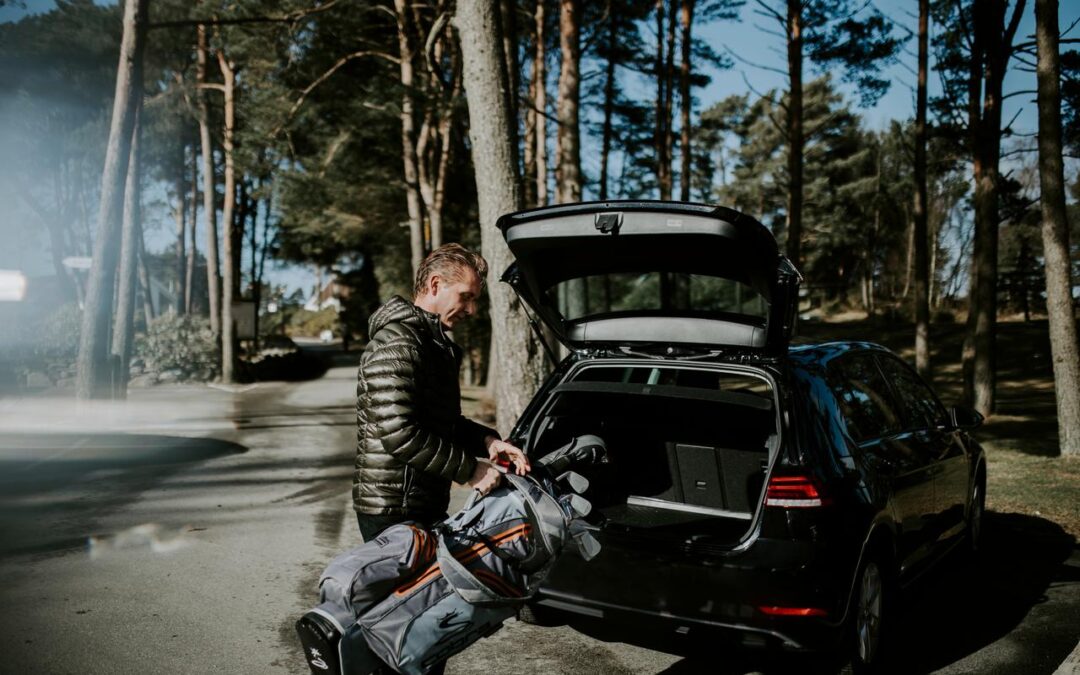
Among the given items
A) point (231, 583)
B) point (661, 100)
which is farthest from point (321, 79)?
point (231, 583)

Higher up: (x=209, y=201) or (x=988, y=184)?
(x=209, y=201)

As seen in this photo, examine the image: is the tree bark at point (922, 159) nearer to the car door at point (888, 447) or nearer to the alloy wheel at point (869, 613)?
the car door at point (888, 447)

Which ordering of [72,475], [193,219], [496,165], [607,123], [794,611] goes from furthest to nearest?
[193,219], [607,123], [72,475], [496,165], [794,611]

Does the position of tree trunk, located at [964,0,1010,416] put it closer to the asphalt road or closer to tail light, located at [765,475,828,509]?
the asphalt road

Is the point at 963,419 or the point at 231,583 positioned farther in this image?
the point at 963,419

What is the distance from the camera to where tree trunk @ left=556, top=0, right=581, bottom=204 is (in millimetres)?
13219

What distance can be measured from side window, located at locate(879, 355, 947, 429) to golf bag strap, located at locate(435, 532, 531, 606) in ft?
11.2

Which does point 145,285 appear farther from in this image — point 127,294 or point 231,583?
point 231,583

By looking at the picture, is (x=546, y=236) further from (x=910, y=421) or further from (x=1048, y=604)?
(x=1048, y=604)

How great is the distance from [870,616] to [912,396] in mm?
2028

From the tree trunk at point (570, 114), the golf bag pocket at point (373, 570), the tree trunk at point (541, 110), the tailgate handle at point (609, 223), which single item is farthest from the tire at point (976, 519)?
the tree trunk at point (541, 110)

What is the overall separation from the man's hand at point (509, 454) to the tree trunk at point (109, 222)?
1288 centimetres

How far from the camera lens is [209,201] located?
24.0 meters

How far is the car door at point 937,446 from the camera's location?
4887 millimetres
